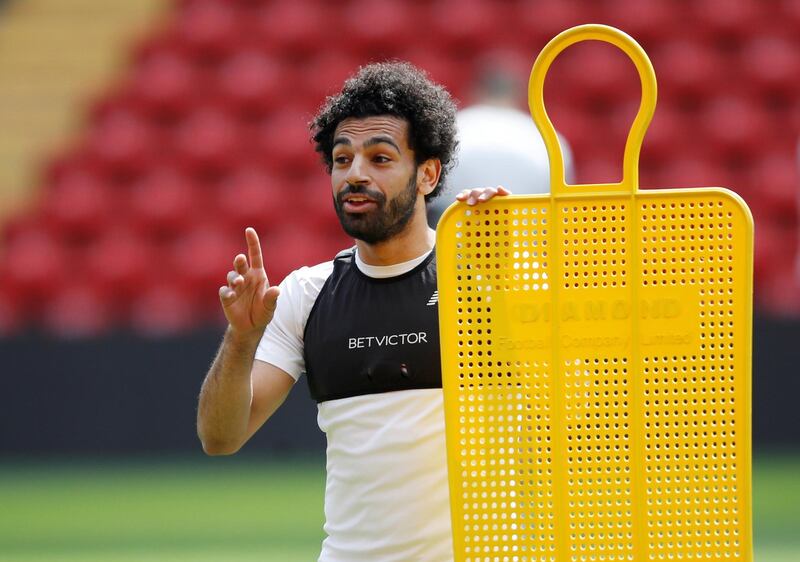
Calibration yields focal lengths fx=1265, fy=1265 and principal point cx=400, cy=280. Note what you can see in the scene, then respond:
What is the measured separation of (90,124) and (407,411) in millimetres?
7987

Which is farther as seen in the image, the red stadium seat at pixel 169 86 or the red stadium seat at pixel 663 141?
the red stadium seat at pixel 169 86

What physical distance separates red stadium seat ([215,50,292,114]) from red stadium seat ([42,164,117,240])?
1.17m

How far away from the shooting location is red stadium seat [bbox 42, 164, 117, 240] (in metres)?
9.05

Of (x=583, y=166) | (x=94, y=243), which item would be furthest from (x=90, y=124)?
(x=583, y=166)

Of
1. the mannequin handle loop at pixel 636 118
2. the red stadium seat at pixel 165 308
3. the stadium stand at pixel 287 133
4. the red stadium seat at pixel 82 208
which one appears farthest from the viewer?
the red stadium seat at pixel 82 208

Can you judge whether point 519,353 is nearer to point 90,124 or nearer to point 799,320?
point 799,320

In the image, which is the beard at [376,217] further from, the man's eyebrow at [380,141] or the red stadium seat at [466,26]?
the red stadium seat at [466,26]

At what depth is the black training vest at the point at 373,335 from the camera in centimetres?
265

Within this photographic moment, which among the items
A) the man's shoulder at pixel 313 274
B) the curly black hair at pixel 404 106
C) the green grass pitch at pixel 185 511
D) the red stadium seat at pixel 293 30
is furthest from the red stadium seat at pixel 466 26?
the man's shoulder at pixel 313 274

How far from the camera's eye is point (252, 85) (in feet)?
31.3

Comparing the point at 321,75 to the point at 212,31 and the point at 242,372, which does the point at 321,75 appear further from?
the point at 242,372

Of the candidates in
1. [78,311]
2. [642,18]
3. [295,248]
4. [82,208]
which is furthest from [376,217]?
[642,18]

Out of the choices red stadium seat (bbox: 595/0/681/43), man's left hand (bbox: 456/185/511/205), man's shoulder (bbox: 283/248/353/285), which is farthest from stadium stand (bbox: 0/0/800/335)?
man's left hand (bbox: 456/185/511/205)

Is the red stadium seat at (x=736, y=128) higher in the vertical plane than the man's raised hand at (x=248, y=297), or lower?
higher
